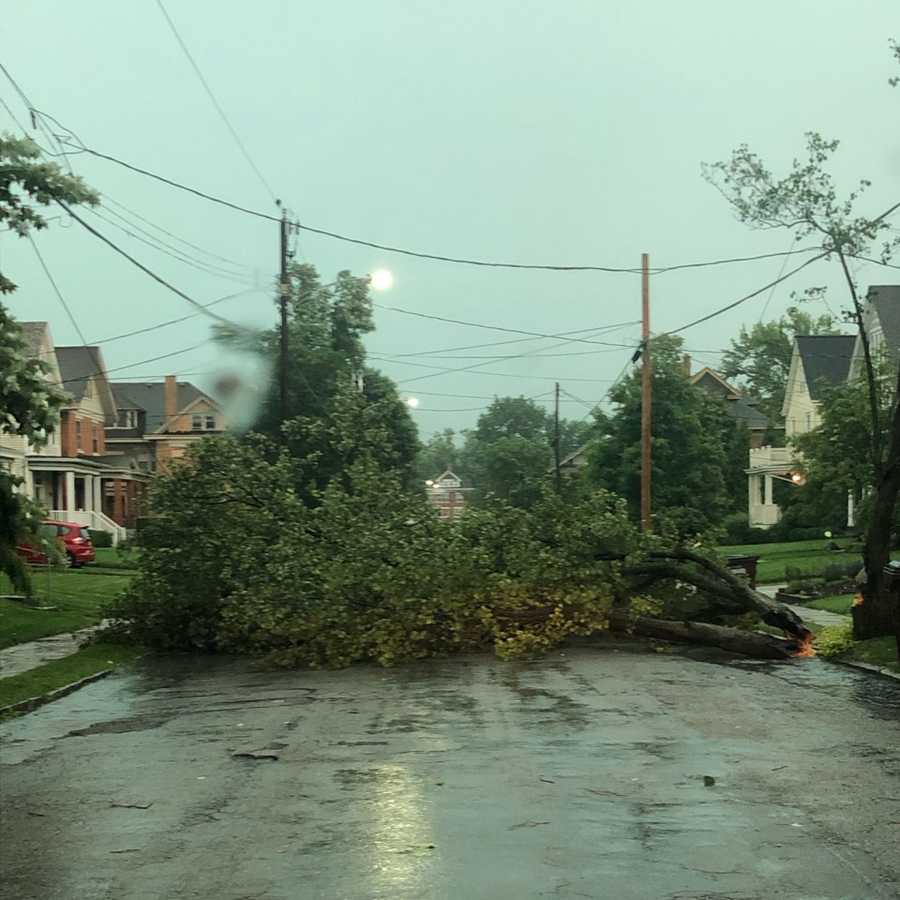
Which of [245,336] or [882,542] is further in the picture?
[245,336]

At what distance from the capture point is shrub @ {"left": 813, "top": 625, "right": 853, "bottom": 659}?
17.5 meters

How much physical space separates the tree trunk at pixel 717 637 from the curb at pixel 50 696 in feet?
25.9

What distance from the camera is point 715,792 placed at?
827 centimetres

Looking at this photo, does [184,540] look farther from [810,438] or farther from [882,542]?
[810,438]

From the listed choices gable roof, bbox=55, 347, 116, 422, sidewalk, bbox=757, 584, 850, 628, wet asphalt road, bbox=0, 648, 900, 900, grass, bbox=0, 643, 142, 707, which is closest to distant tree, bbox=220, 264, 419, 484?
gable roof, bbox=55, 347, 116, 422

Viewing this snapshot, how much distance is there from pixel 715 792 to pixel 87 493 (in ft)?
174

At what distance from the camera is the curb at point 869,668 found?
50.4ft

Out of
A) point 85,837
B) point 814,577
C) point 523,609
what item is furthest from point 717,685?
point 814,577

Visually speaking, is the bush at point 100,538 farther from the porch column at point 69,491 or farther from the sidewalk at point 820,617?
the sidewalk at point 820,617

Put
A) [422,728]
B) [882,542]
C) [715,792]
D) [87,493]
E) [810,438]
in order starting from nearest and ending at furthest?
1. [715,792]
2. [422,728]
3. [882,542]
4. [810,438]
5. [87,493]

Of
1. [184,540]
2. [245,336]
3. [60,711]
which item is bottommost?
[60,711]

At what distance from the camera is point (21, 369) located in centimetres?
1353

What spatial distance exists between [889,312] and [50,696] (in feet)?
140

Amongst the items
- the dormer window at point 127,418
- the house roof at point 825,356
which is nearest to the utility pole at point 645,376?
the house roof at point 825,356
